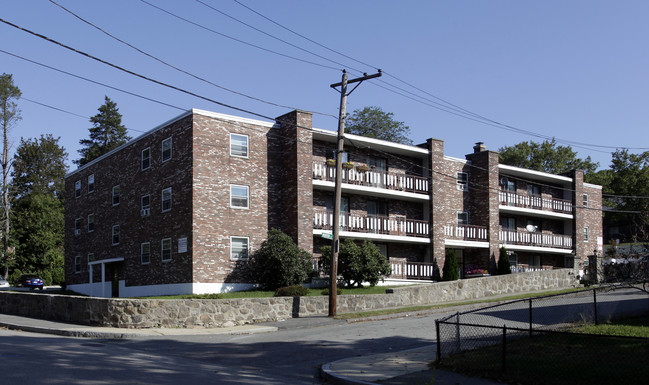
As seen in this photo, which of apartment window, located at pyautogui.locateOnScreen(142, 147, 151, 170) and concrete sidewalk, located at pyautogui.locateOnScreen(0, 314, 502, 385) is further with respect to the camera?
apartment window, located at pyautogui.locateOnScreen(142, 147, 151, 170)

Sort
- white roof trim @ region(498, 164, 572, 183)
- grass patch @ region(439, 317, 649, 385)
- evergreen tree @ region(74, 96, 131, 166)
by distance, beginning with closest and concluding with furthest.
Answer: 1. grass patch @ region(439, 317, 649, 385)
2. white roof trim @ region(498, 164, 572, 183)
3. evergreen tree @ region(74, 96, 131, 166)

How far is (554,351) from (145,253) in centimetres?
2554

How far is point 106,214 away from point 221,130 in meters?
11.9

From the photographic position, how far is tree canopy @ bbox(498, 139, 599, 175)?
6638cm

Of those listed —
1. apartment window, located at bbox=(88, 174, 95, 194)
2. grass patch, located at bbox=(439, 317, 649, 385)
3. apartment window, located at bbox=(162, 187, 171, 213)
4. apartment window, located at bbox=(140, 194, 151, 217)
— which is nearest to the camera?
grass patch, located at bbox=(439, 317, 649, 385)

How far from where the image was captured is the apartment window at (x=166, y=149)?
Result: 3206cm

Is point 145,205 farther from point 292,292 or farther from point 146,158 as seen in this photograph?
point 292,292

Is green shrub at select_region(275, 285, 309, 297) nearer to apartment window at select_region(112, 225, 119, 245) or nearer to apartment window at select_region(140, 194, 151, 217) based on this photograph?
apartment window at select_region(140, 194, 151, 217)

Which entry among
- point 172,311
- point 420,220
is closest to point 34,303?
point 172,311

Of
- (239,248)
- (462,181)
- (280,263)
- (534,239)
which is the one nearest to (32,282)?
(239,248)

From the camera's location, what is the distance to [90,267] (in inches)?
1505

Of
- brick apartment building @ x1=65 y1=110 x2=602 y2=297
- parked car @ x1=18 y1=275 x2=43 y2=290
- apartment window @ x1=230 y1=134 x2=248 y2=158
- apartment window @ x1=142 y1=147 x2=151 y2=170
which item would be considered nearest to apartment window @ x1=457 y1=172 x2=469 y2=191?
brick apartment building @ x1=65 y1=110 x2=602 y2=297

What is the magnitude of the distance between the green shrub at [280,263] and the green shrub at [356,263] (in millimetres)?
1081

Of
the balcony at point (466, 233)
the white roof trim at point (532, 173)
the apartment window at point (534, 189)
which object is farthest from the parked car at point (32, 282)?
the apartment window at point (534, 189)
